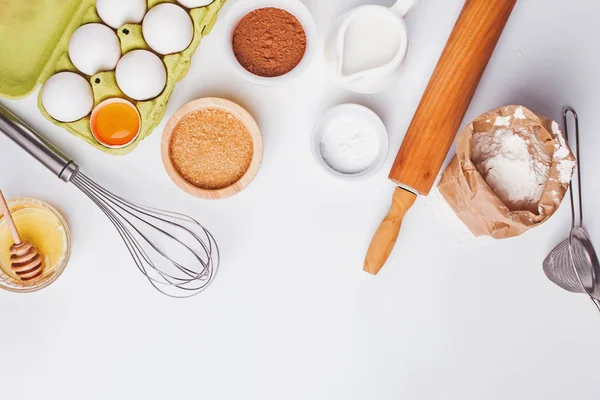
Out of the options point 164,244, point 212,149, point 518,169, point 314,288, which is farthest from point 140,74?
point 518,169

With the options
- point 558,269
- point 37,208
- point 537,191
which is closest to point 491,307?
point 558,269

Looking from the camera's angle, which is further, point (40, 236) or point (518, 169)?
point (40, 236)

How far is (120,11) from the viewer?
835 millimetres

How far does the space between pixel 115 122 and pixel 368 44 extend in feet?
1.31

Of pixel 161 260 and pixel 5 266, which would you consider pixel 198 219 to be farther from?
pixel 5 266

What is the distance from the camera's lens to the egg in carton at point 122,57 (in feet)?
2.72

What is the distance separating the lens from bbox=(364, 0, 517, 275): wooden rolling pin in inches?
33.9

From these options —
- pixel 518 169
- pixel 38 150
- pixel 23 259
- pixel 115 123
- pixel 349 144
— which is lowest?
pixel 23 259

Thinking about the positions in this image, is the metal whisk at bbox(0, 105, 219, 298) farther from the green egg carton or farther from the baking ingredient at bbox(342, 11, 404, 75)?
the baking ingredient at bbox(342, 11, 404, 75)

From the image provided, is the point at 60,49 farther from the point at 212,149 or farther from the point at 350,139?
the point at 350,139

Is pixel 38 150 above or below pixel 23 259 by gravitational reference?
→ above

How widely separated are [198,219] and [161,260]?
0.10m

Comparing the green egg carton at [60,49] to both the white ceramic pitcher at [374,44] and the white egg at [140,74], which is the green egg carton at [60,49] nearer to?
the white egg at [140,74]

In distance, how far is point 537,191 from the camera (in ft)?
2.68
